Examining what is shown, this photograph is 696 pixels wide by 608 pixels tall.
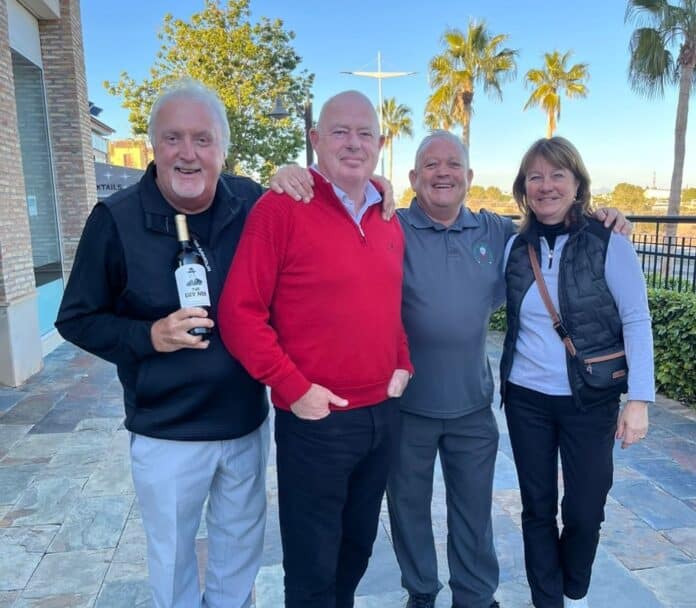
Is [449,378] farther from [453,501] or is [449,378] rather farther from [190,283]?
[190,283]

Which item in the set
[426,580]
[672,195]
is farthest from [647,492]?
[672,195]

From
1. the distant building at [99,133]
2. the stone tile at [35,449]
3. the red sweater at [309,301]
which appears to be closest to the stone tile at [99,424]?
the stone tile at [35,449]

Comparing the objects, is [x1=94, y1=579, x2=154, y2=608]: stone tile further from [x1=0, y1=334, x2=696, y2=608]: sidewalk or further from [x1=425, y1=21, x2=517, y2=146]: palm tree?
[x1=425, y1=21, x2=517, y2=146]: palm tree

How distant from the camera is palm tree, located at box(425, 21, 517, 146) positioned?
23.7 m

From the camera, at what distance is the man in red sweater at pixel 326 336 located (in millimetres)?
1759

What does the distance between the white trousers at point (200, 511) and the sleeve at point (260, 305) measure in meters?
0.39

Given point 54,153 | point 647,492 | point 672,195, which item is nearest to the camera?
point 647,492

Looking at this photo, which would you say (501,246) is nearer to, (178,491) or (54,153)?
(178,491)

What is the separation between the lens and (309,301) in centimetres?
181

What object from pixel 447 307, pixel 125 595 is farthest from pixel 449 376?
pixel 125 595

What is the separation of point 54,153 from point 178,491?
28.9 feet

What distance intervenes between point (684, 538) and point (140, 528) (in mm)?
2985

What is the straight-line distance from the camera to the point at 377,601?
2590mm

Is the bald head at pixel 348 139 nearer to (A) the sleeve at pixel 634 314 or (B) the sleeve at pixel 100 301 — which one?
(B) the sleeve at pixel 100 301
